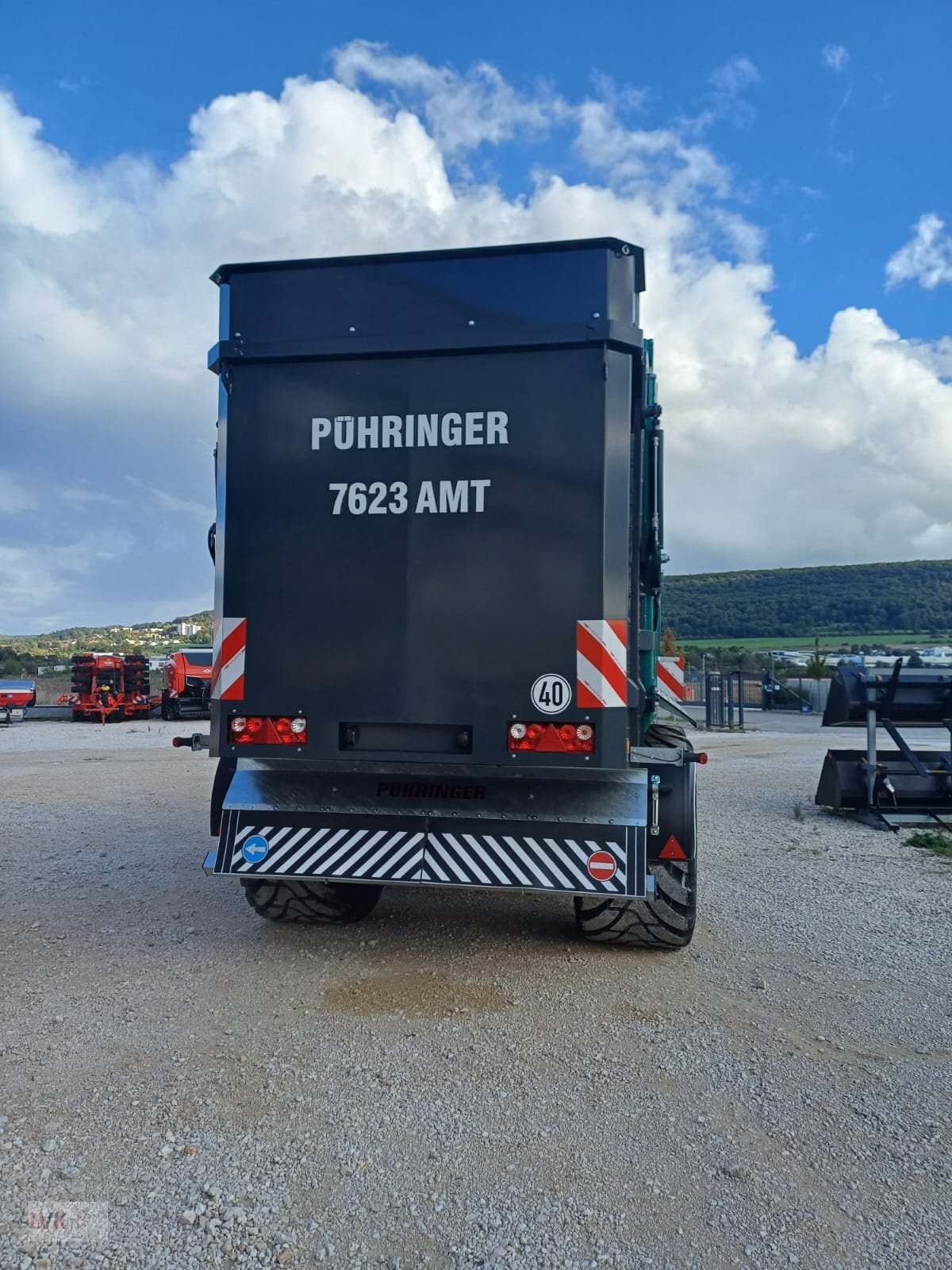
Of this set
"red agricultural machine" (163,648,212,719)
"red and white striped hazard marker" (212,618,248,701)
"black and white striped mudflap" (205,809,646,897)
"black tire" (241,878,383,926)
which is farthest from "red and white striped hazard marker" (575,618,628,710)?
"red agricultural machine" (163,648,212,719)

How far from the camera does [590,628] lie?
4504 mm

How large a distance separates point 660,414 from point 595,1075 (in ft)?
11.6

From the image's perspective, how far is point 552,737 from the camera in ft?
14.9

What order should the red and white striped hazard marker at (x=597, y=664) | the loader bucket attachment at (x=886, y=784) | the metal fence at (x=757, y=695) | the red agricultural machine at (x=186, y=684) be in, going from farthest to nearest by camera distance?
the metal fence at (x=757, y=695) → the red agricultural machine at (x=186, y=684) → the loader bucket attachment at (x=886, y=784) → the red and white striped hazard marker at (x=597, y=664)

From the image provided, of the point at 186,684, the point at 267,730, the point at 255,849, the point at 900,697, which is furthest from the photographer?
the point at 186,684

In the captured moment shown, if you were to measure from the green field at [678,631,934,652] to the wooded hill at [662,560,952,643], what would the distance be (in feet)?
4.20

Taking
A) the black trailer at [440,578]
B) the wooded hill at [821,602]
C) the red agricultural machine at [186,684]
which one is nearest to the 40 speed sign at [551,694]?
the black trailer at [440,578]

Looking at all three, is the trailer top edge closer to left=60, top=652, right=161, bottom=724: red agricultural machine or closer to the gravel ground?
the gravel ground

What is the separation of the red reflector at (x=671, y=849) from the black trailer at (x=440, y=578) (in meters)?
0.01

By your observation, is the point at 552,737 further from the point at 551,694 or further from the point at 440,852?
the point at 440,852

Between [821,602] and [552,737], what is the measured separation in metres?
71.8

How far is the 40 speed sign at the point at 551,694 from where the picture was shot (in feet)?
14.9

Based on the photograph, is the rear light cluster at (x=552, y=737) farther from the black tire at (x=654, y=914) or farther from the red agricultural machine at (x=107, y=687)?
the red agricultural machine at (x=107, y=687)

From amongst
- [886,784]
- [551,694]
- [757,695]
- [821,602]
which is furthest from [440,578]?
[821,602]
